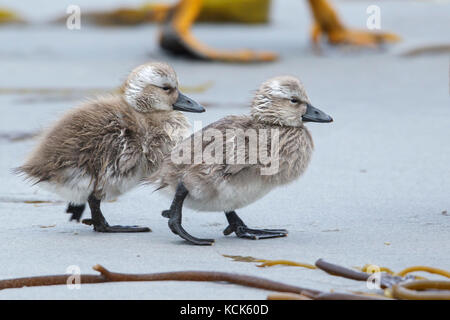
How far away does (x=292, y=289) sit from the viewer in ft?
12.9

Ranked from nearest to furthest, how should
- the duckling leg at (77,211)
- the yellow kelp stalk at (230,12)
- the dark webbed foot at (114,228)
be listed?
the dark webbed foot at (114,228)
the duckling leg at (77,211)
the yellow kelp stalk at (230,12)

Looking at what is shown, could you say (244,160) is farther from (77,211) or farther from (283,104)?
(77,211)

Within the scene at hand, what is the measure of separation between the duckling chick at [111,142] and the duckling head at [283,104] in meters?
0.54

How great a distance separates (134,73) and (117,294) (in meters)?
1.88

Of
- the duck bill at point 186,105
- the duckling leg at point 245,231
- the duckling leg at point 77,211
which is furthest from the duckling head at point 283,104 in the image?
the duckling leg at point 77,211

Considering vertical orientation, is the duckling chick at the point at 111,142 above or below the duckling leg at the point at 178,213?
above

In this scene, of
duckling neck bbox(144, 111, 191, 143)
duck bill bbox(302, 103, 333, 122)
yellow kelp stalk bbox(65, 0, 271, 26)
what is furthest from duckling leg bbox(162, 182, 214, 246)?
yellow kelp stalk bbox(65, 0, 271, 26)

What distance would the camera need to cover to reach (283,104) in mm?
5176

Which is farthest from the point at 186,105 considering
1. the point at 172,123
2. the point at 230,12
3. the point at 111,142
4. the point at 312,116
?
the point at 230,12

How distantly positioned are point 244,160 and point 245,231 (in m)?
0.47

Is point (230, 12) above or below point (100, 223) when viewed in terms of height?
above

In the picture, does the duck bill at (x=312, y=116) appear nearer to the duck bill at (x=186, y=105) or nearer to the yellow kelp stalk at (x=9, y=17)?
the duck bill at (x=186, y=105)

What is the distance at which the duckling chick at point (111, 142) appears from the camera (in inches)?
207

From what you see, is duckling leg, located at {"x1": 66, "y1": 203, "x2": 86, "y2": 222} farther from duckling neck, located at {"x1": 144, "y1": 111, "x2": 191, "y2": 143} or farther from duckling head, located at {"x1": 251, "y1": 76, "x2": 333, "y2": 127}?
duckling head, located at {"x1": 251, "y1": 76, "x2": 333, "y2": 127}
